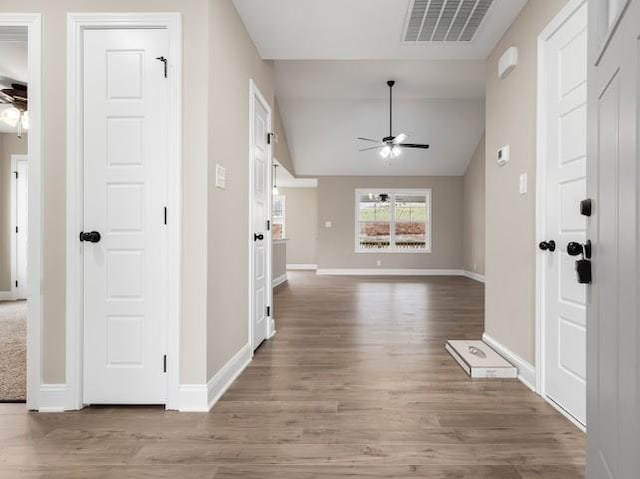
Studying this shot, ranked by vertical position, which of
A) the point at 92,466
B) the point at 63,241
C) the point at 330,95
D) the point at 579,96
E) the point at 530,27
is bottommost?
the point at 92,466

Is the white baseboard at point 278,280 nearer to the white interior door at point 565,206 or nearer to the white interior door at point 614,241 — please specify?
the white interior door at point 565,206

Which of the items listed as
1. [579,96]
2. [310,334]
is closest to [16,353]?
[310,334]

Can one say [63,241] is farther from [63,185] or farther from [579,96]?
[579,96]

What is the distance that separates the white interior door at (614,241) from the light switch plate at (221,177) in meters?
1.82

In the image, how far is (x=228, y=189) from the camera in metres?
2.48

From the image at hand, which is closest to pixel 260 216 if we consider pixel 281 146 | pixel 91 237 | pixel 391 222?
pixel 91 237

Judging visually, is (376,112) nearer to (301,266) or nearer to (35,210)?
(301,266)

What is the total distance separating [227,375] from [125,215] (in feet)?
3.80

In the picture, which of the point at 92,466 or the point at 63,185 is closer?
the point at 92,466

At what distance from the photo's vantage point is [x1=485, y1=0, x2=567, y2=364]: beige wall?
2389 mm

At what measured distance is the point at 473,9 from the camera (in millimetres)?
2518

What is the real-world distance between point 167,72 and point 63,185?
0.85 m

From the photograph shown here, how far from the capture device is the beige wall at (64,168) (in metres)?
2.08

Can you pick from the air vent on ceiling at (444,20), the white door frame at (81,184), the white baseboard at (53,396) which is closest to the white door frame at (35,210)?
the white baseboard at (53,396)
